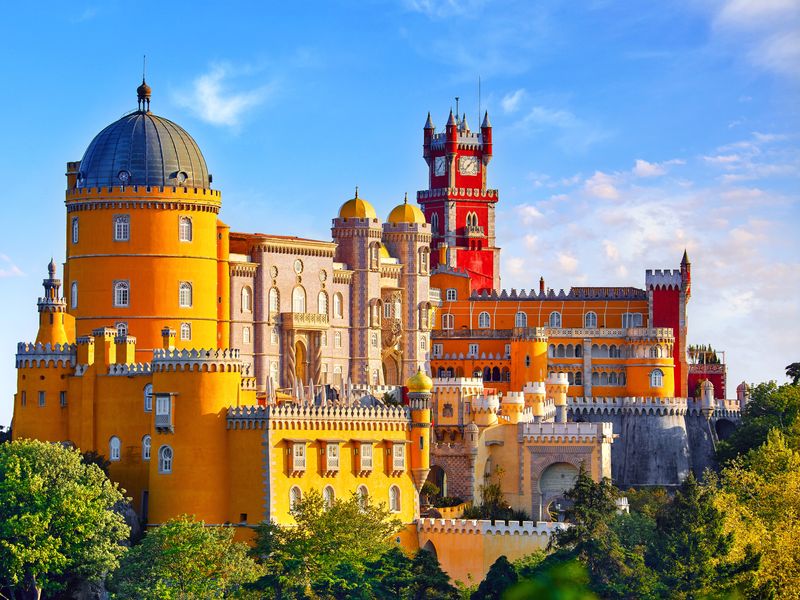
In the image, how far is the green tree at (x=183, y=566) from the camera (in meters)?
75.3

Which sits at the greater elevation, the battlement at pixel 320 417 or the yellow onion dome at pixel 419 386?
the yellow onion dome at pixel 419 386

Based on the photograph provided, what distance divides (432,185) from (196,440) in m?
69.6

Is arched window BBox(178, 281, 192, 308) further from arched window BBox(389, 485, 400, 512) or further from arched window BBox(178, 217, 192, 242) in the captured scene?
arched window BBox(389, 485, 400, 512)

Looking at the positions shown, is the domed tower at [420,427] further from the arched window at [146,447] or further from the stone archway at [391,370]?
the stone archway at [391,370]

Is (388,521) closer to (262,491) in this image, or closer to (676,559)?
(262,491)

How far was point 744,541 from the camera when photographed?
252ft

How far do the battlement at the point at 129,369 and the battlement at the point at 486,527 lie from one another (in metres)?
15.5

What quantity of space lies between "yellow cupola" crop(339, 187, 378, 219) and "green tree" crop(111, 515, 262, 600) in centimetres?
4457

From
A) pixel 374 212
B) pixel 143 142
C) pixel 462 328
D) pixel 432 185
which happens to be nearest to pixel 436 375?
pixel 462 328

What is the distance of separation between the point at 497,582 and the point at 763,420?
139ft

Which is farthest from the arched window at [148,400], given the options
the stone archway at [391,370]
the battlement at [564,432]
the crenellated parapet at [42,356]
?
the stone archway at [391,370]

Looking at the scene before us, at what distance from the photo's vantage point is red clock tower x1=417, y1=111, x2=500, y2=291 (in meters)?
147

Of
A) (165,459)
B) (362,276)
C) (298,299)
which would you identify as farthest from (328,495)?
(362,276)

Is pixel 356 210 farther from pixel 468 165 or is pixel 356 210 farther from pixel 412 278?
pixel 468 165
